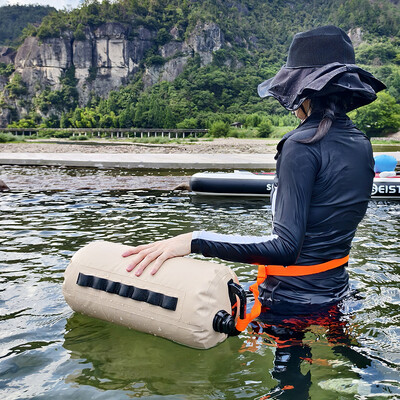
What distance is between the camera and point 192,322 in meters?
2.16

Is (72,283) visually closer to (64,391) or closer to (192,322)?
(64,391)

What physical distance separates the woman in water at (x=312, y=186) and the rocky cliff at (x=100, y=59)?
131 meters

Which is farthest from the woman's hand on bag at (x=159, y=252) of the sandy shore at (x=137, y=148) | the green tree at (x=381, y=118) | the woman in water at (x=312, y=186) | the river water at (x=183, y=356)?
the green tree at (x=381, y=118)

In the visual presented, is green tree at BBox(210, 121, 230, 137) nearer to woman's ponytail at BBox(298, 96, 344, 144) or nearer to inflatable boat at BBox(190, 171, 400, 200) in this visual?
inflatable boat at BBox(190, 171, 400, 200)

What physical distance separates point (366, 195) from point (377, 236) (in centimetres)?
493

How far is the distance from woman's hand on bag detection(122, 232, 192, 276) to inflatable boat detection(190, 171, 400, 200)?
7.78 meters

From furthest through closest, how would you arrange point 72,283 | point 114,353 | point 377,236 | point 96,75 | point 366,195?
point 96,75 → point 377,236 → point 114,353 → point 72,283 → point 366,195

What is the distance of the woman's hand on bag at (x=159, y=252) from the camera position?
2.18 metres

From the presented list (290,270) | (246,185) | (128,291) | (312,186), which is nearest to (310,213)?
(312,186)

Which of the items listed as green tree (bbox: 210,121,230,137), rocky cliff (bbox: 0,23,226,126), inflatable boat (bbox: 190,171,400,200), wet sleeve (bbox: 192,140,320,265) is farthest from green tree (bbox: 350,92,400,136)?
wet sleeve (bbox: 192,140,320,265)

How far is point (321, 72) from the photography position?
1998mm

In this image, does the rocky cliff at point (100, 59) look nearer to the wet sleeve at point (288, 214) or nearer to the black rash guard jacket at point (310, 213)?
the black rash guard jacket at point (310, 213)

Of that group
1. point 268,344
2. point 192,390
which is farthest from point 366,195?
point 192,390

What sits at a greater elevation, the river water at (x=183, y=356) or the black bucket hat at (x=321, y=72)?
the black bucket hat at (x=321, y=72)
